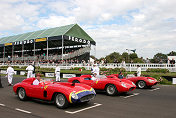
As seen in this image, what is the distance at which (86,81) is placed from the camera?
32.7ft

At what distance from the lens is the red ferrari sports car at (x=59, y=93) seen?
629cm

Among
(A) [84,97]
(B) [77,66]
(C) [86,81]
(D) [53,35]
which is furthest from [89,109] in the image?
(D) [53,35]

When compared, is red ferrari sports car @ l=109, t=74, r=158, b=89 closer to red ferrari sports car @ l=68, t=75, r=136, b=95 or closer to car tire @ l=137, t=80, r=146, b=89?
car tire @ l=137, t=80, r=146, b=89

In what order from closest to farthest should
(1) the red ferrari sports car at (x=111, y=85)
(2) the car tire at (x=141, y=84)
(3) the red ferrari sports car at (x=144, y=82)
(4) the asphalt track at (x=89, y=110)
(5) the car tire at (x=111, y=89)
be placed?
(4) the asphalt track at (x=89, y=110), (1) the red ferrari sports car at (x=111, y=85), (5) the car tire at (x=111, y=89), (3) the red ferrari sports car at (x=144, y=82), (2) the car tire at (x=141, y=84)

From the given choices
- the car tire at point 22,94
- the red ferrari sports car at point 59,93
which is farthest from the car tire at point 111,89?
the car tire at point 22,94

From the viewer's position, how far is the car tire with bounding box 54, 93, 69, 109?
6.30 metres

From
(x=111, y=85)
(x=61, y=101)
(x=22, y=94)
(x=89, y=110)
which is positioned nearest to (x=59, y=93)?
(x=61, y=101)

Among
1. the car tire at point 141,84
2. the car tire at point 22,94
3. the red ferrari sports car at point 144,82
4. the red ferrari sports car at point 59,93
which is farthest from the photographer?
the car tire at point 141,84

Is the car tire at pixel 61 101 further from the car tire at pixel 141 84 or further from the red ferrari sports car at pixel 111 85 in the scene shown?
the car tire at pixel 141 84

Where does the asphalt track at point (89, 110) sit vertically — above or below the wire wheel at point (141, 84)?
below

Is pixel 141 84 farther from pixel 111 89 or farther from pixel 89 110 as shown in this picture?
pixel 89 110

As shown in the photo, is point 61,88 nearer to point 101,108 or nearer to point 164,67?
point 101,108

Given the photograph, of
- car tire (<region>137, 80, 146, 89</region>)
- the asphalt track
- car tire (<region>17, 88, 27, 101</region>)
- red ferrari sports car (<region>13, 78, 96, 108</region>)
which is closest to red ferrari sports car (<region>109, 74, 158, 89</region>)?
car tire (<region>137, 80, 146, 89</region>)

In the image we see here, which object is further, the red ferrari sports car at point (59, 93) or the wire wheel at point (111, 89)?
the wire wheel at point (111, 89)
